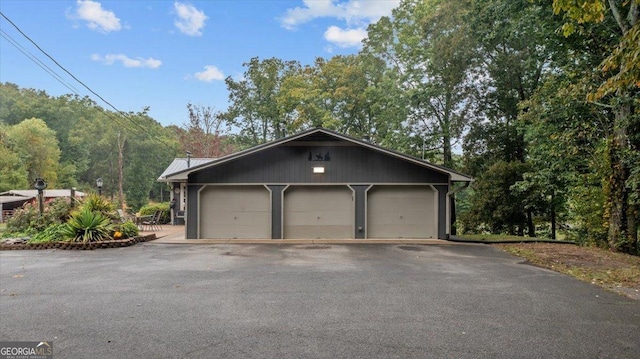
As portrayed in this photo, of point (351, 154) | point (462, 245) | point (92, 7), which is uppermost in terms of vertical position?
point (92, 7)

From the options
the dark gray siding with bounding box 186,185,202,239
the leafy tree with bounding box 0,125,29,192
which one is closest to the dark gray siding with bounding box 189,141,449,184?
the dark gray siding with bounding box 186,185,202,239

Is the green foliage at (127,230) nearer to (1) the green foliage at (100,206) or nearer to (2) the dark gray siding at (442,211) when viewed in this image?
(1) the green foliage at (100,206)

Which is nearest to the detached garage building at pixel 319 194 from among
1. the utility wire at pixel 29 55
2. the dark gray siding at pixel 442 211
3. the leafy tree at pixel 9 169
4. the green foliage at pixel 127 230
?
the dark gray siding at pixel 442 211

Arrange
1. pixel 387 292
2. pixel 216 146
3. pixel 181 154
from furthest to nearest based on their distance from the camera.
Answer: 1. pixel 181 154
2. pixel 216 146
3. pixel 387 292

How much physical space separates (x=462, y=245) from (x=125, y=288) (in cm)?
928

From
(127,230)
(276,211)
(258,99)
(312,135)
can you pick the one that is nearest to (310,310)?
(276,211)

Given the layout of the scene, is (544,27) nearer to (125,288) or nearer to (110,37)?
(125,288)

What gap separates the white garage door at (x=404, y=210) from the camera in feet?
40.2

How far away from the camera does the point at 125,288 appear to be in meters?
5.47

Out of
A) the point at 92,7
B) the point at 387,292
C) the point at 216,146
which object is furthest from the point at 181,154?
the point at 387,292

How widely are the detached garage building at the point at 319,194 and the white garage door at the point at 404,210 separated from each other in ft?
0.11

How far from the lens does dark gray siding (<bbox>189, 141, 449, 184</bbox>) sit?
12.0 m

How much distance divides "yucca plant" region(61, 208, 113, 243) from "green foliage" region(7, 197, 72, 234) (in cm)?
107

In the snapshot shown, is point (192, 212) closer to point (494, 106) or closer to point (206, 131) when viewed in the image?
point (494, 106)
